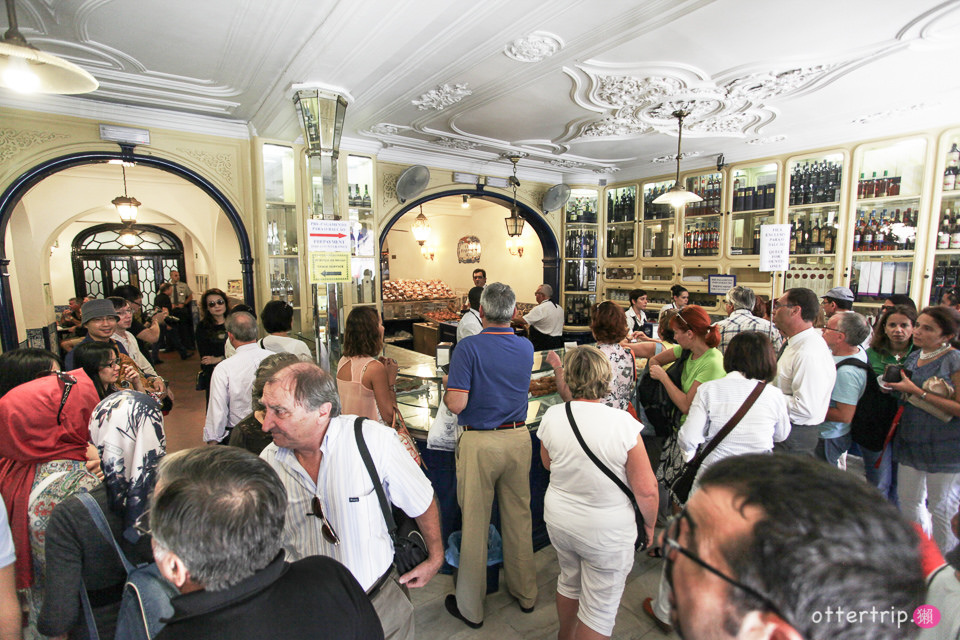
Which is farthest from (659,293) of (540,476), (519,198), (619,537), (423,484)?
(423,484)

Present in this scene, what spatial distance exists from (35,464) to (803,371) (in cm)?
354

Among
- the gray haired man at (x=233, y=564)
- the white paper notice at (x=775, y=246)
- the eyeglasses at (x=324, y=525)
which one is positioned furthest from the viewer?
the white paper notice at (x=775, y=246)

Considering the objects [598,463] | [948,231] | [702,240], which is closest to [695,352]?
[598,463]

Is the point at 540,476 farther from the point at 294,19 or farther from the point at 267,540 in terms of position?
the point at 294,19

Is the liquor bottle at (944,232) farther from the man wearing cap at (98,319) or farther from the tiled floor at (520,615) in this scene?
the man wearing cap at (98,319)

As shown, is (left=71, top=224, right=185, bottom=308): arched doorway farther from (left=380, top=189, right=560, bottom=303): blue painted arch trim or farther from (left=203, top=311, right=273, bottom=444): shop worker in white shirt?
(left=203, top=311, right=273, bottom=444): shop worker in white shirt

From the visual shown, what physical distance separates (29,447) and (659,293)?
7908mm

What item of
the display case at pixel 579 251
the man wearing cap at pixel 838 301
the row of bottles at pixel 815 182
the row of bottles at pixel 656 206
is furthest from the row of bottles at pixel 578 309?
the man wearing cap at pixel 838 301

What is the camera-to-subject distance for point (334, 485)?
142 centimetres

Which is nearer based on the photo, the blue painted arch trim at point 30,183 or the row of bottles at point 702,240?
the blue painted arch trim at point 30,183

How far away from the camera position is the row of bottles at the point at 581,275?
811 cm

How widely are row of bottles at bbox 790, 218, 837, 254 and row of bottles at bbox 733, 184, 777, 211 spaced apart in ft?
1.47

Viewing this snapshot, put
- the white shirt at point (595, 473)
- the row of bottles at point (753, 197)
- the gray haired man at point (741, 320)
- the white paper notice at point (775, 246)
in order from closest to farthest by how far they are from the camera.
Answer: the white shirt at point (595, 473) < the gray haired man at point (741, 320) < the white paper notice at point (775, 246) < the row of bottles at point (753, 197)

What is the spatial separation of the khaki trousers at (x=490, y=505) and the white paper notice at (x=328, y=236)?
67.4 inches
